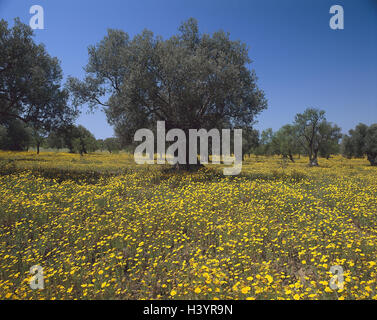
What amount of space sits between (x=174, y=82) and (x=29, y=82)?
1108cm

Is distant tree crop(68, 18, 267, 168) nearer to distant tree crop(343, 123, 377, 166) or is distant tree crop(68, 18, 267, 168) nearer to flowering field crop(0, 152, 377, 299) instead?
flowering field crop(0, 152, 377, 299)

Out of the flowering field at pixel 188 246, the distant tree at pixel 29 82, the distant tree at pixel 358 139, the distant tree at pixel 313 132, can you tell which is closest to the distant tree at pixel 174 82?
the distant tree at pixel 29 82

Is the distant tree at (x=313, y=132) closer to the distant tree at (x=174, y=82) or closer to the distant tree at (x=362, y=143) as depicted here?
the distant tree at (x=362, y=143)

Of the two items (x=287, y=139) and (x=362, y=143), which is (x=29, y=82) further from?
(x=362, y=143)

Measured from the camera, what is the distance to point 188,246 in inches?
226

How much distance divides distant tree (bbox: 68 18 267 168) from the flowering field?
27.7 feet

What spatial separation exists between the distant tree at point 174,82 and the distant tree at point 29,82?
71.3 inches

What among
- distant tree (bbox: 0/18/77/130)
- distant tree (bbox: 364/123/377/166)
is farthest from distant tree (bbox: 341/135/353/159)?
distant tree (bbox: 0/18/77/130)

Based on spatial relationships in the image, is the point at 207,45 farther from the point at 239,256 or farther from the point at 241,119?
the point at 239,256

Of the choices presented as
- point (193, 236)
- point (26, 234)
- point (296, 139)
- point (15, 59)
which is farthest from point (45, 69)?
point (296, 139)

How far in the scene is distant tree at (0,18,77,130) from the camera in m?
15.0

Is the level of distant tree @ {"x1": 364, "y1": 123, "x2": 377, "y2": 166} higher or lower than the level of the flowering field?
higher

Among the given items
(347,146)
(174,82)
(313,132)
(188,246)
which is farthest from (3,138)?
(347,146)
